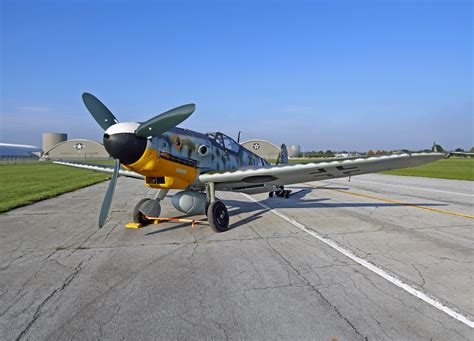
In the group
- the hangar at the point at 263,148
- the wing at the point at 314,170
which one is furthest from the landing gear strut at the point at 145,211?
the hangar at the point at 263,148

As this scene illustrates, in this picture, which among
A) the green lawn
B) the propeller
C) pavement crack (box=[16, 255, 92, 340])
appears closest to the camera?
pavement crack (box=[16, 255, 92, 340])

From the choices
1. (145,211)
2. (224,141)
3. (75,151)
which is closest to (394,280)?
(224,141)

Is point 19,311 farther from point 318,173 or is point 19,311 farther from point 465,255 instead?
point 465,255

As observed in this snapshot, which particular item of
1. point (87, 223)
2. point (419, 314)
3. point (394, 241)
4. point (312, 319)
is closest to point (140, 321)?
point (312, 319)

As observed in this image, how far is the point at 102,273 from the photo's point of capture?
411cm

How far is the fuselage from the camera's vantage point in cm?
588

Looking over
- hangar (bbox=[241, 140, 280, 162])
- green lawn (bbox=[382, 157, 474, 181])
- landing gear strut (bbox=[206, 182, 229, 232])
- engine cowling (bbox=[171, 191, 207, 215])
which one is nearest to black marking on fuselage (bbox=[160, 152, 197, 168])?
engine cowling (bbox=[171, 191, 207, 215])

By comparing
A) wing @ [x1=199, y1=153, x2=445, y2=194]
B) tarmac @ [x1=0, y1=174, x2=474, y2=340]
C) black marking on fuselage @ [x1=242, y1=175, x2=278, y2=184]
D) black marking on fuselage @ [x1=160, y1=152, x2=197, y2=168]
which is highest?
black marking on fuselage @ [x1=160, y1=152, x2=197, y2=168]

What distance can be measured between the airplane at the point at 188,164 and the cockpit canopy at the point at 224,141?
0.10 feet

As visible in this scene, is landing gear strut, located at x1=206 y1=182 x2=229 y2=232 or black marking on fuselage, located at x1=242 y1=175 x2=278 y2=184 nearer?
landing gear strut, located at x1=206 y1=182 x2=229 y2=232

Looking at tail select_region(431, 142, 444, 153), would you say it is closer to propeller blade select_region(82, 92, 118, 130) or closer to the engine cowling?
the engine cowling

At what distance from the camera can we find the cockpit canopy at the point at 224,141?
7.80 m

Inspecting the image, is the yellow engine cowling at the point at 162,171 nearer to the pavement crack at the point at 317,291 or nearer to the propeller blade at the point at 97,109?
the propeller blade at the point at 97,109

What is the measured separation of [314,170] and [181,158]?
3192 millimetres
